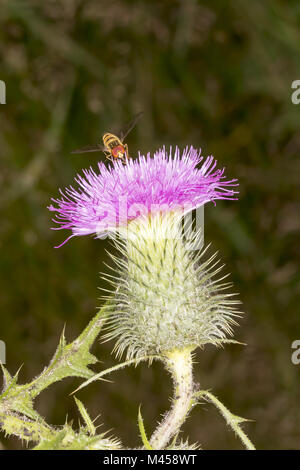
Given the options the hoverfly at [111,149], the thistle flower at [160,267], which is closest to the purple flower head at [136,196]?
the thistle flower at [160,267]

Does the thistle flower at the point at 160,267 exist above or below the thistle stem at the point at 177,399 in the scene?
above

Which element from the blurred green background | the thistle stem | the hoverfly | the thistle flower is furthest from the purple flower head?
the blurred green background

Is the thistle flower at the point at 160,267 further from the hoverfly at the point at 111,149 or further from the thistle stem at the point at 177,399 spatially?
the hoverfly at the point at 111,149

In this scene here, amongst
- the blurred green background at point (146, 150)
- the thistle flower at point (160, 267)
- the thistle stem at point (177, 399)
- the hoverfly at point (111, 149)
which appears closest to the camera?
the thistle stem at point (177, 399)

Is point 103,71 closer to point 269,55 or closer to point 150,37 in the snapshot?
point 150,37

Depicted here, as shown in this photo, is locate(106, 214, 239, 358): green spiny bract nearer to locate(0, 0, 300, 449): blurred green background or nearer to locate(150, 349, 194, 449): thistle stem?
locate(150, 349, 194, 449): thistle stem

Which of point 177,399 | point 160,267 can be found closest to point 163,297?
point 160,267

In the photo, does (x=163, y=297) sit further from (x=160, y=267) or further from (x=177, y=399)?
(x=177, y=399)
